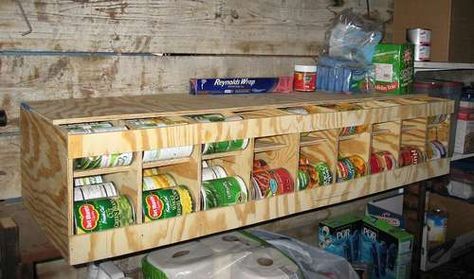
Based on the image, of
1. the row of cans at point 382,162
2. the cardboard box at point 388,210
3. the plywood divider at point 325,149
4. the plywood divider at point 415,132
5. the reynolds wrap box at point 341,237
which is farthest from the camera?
the cardboard box at point 388,210

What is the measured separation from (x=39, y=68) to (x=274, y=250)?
0.70 meters

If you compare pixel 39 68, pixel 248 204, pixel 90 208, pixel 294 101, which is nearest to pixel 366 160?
pixel 294 101

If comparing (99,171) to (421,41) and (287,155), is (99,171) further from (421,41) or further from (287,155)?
(421,41)

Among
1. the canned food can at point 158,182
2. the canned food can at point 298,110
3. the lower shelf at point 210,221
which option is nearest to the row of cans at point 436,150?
the lower shelf at point 210,221

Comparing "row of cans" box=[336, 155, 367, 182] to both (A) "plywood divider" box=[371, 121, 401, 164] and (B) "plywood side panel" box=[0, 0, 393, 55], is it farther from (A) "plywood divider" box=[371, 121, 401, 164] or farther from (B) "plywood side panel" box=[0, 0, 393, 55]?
(B) "plywood side panel" box=[0, 0, 393, 55]

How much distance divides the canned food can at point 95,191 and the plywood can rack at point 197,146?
0.07 feet

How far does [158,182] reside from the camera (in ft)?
3.07

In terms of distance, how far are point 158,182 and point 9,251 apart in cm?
29

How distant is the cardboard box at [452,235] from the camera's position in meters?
1.77

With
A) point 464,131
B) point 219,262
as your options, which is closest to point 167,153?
point 219,262

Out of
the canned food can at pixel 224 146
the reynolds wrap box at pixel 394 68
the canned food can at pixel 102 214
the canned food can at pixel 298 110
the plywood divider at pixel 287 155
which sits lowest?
the canned food can at pixel 102 214

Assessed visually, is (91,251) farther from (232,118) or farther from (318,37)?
(318,37)

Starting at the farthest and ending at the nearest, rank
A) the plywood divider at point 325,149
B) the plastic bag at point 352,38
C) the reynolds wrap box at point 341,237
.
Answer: the reynolds wrap box at point 341,237, the plastic bag at point 352,38, the plywood divider at point 325,149

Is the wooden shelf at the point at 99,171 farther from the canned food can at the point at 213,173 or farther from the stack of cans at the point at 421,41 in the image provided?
the stack of cans at the point at 421,41
